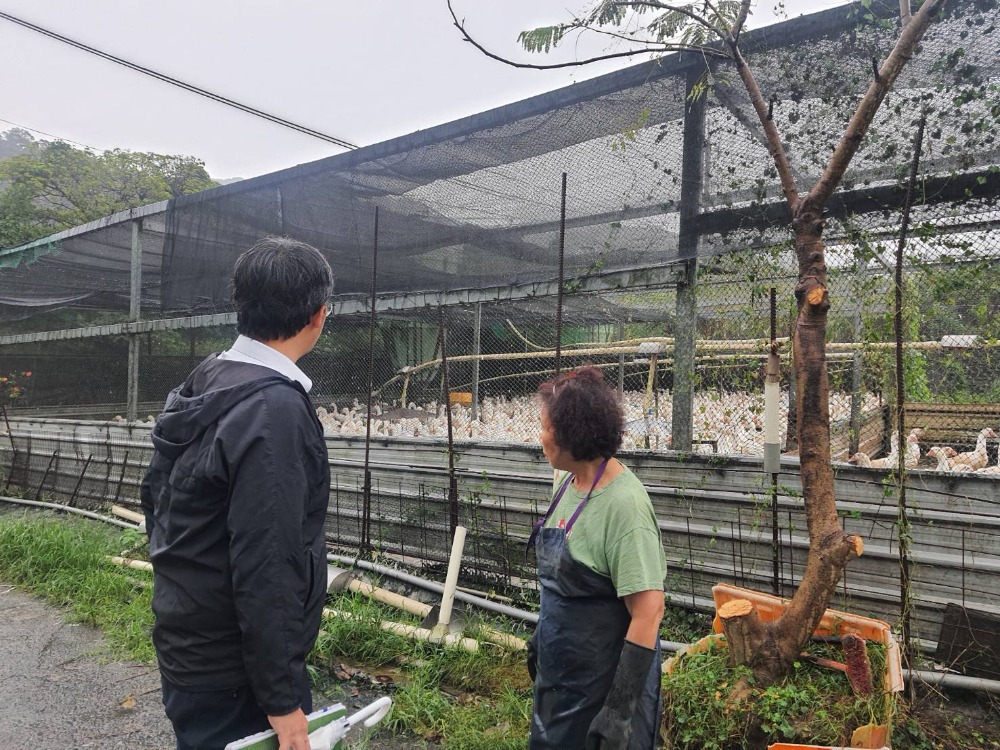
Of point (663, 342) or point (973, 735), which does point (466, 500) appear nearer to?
point (663, 342)

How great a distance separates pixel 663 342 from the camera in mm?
4809

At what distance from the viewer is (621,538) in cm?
172

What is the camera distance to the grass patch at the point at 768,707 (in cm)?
219

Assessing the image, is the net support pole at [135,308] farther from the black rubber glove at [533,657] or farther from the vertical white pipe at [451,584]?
the black rubber glove at [533,657]

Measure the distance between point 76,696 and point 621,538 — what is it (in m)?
3.42

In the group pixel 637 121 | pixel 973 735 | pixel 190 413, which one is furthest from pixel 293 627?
pixel 637 121

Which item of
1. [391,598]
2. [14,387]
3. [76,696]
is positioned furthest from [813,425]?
[14,387]

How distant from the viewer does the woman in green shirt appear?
5.48 feet

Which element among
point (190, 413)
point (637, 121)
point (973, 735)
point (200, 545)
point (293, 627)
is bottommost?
point (973, 735)

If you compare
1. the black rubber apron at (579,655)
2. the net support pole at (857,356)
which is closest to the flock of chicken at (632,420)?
the net support pole at (857,356)

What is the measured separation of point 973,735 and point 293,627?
2843mm

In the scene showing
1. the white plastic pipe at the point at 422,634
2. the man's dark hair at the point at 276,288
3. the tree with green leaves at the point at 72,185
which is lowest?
the white plastic pipe at the point at 422,634

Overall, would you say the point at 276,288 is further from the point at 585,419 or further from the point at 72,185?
the point at 72,185

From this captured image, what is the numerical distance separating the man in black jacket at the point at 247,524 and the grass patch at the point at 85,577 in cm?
283
